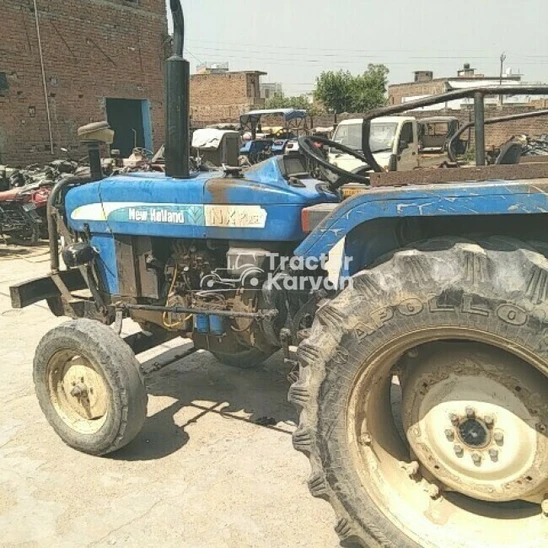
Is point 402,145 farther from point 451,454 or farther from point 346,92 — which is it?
point 346,92

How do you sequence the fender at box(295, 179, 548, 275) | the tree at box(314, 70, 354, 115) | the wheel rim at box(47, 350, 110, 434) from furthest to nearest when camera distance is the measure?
the tree at box(314, 70, 354, 115) → the wheel rim at box(47, 350, 110, 434) → the fender at box(295, 179, 548, 275)

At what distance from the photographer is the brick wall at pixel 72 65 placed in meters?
13.4

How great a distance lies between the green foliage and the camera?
33.5 metres

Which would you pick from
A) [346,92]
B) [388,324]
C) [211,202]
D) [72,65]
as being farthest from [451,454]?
[346,92]

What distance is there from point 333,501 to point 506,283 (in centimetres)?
104

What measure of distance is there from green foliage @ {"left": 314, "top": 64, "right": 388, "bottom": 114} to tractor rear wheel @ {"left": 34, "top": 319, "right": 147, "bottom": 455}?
104 ft

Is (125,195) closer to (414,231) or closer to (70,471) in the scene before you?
(70,471)

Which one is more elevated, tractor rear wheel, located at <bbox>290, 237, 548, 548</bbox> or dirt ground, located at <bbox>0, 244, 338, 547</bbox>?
tractor rear wheel, located at <bbox>290, 237, 548, 548</bbox>

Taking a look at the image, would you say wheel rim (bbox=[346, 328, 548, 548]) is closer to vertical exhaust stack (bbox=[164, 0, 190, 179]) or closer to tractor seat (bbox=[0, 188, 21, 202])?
vertical exhaust stack (bbox=[164, 0, 190, 179])

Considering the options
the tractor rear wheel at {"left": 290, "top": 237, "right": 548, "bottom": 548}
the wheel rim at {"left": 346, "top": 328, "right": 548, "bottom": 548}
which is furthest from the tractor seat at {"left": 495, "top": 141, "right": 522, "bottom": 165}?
the wheel rim at {"left": 346, "top": 328, "right": 548, "bottom": 548}

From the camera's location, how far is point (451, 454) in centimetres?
221

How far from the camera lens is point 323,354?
2.21 m

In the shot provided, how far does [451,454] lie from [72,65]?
14.7 metres

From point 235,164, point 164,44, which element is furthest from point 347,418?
point 164,44
